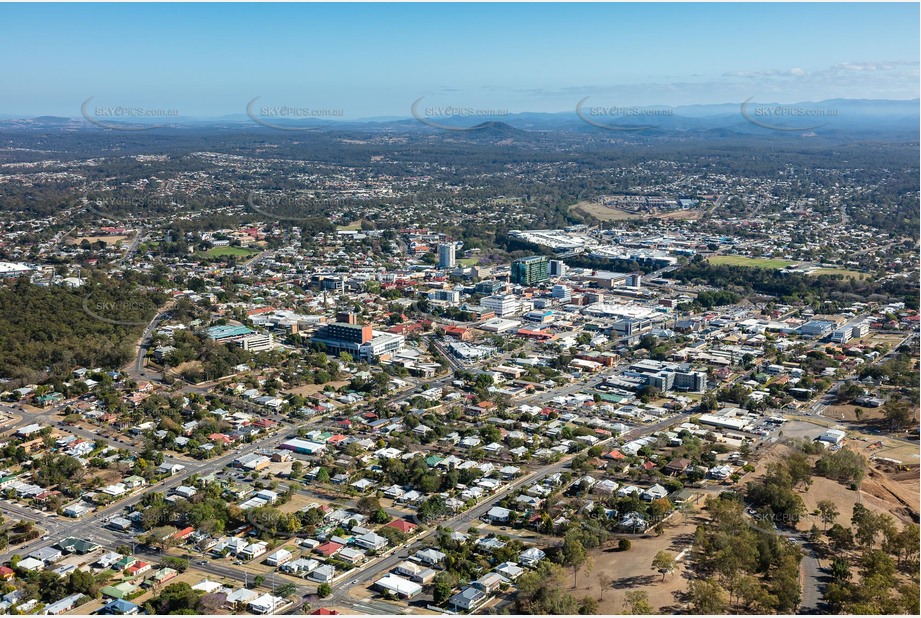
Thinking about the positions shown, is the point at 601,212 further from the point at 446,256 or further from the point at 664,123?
the point at 664,123

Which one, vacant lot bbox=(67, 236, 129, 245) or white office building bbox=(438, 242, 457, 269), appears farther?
vacant lot bbox=(67, 236, 129, 245)

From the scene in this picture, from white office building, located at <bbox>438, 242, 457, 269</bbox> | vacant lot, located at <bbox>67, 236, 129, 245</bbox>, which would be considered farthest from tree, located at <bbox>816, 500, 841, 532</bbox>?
vacant lot, located at <bbox>67, 236, 129, 245</bbox>

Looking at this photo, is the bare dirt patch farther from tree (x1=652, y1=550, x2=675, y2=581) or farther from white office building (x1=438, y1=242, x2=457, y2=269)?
white office building (x1=438, y1=242, x2=457, y2=269)

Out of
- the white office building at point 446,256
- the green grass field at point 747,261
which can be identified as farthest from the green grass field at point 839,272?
the white office building at point 446,256

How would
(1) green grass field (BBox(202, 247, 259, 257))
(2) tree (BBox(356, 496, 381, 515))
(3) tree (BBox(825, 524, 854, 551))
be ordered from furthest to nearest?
(1) green grass field (BBox(202, 247, 259, 257))
(2) tree (BBox(356, 496, 381, 515))
(3) tree (BBox(825, 524, 854, 551))

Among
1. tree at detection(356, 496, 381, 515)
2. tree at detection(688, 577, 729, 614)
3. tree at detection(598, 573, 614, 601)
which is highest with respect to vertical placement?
tree at detection(688, 577, 729, 614)

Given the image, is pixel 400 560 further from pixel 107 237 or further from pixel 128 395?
pixel 107 237

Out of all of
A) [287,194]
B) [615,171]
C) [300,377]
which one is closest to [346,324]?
[300,377]
